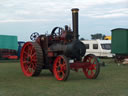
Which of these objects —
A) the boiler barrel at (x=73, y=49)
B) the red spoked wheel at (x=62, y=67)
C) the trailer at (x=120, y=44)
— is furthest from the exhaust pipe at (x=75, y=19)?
the trailer at (x=120, y=44)

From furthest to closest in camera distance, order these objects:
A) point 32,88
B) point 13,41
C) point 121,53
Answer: point 13,41 → point 121,53 → point 32,88

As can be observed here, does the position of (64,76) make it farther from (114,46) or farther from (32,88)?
(114,46)

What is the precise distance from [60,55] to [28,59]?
77.5 inches

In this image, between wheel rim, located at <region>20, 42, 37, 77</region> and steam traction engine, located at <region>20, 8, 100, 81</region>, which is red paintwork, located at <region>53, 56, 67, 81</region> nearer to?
steam traction engine, located at <region>20, 8, 100, 81</region>

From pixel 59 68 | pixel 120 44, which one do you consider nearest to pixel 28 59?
pixel 59 68

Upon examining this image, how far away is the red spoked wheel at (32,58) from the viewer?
8922mm

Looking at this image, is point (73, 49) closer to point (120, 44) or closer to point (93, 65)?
point (93, 65)

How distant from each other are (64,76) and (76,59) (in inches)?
45.2

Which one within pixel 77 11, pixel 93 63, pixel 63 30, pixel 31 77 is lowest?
pixel 31 77

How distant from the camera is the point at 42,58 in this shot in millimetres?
8953

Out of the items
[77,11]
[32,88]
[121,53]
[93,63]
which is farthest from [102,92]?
[121,53]

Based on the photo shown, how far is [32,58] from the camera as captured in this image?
9.41 meters

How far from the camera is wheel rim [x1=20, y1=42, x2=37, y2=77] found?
9.30 m

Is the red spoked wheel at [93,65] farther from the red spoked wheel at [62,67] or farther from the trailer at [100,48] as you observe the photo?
the trailer at [100,48]
